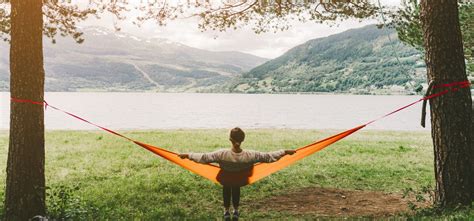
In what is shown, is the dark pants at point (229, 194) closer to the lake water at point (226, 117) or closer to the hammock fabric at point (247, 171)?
the hammock fabric at point (247, 171)

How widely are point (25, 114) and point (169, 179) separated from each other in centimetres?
439

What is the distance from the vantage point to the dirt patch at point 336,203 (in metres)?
6.68

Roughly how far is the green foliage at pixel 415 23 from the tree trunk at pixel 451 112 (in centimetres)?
475

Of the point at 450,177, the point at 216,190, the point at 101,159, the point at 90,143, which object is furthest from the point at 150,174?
the point at 90,143

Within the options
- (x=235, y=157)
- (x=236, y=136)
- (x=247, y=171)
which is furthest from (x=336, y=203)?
(x=236, y=136)

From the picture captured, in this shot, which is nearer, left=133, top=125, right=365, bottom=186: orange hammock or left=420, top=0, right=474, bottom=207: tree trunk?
left=420, top=0, right=474, bottom=207: tree trunk

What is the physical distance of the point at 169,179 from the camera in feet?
30.1

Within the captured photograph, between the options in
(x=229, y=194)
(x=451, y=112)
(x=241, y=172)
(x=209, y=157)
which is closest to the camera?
(x=451, y=112)

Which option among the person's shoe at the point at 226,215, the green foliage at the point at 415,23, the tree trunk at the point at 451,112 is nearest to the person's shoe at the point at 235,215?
the person's shoe at the point at 226,215

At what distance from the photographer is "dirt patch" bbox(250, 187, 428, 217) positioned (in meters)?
6.68

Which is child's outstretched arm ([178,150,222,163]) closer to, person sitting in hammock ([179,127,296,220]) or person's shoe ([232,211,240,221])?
person sitting in hammock ([179,127,296,220])

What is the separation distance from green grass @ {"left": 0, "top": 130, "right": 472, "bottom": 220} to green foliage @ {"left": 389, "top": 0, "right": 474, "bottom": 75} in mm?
3210

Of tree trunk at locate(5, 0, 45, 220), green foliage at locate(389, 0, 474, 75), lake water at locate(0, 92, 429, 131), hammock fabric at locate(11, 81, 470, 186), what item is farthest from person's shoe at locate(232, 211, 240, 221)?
lake water at locate(0, 92, 429, 131)

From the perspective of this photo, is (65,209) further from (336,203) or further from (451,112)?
(451,112)
